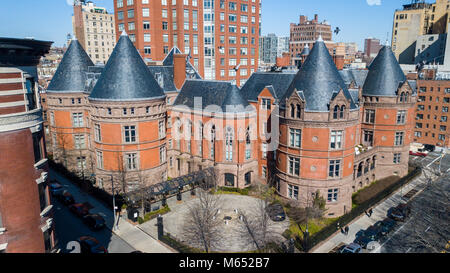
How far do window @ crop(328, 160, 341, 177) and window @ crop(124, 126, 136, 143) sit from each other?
27.5 meters

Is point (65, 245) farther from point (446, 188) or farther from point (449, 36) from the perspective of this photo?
point (449, 36)

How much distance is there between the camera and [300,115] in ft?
133

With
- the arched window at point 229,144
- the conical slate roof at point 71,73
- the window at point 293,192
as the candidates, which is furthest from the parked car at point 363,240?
the conical slate roof at point 71,73

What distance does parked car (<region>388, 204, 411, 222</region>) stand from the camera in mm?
42062

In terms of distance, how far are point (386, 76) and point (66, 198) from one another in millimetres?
52926

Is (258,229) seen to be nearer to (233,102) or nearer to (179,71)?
(233,102)

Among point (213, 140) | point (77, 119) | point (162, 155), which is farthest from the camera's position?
point (77, 119)

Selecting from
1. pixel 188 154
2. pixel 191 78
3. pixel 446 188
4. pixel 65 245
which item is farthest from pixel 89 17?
pixel 446 188

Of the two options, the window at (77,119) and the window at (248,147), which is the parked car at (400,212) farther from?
the window at (77,119)

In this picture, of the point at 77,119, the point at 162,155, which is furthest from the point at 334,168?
the point at 77,119

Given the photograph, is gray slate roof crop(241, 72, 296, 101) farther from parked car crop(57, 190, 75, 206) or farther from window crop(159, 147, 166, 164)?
parked car crop(57, 190, 75, 206)

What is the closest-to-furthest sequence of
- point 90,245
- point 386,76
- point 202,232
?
point 202,232
point 90,245
point 386,76

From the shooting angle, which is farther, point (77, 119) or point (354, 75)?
point (354, 75)

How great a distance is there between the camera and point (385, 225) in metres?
39.5
